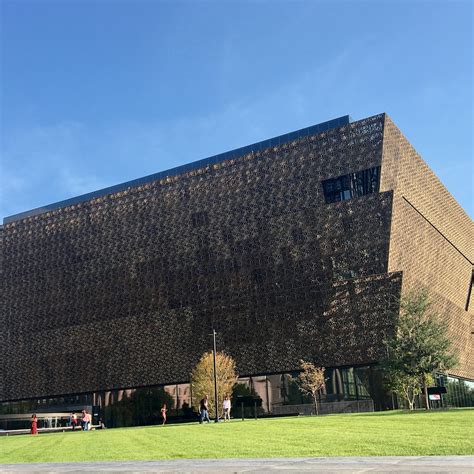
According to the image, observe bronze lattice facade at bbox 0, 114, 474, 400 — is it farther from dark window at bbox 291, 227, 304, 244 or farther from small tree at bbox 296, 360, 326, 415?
small tree at bbox 296, 360, 326, 415

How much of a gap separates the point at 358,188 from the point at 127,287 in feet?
98.6

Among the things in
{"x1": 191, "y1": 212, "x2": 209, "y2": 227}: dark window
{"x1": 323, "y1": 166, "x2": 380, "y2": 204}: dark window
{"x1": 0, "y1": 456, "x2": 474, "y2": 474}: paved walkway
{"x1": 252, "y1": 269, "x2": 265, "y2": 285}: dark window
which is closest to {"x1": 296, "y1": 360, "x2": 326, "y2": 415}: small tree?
{"x1": 252, "y1": 269, "x2": 265, "y2": 285}: dark window

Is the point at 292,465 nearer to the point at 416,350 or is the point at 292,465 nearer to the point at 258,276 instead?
the point at 416,350

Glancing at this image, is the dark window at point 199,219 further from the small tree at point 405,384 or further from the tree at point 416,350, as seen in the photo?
the small tree at point 405,384

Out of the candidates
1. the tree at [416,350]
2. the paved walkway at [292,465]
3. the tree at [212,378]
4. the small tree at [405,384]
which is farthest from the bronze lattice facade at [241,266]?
the paved walkway at [292,465]

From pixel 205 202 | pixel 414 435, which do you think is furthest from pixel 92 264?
pixel 414 435

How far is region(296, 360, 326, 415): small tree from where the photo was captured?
52625 millimetres

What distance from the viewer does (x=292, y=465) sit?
10.1 meters

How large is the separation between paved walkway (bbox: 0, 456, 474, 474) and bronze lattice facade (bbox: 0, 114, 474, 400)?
42983 millimetres

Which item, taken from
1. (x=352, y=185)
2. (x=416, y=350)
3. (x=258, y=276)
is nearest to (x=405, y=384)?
(x=416, y=350)

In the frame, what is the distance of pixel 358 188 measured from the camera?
186 feet

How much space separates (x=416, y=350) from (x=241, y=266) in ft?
79.4

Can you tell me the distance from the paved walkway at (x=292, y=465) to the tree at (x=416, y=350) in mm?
31378

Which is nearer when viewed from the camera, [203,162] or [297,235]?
[297,235]
